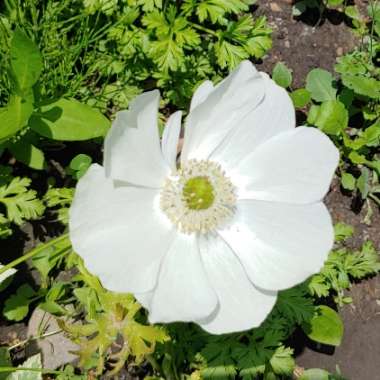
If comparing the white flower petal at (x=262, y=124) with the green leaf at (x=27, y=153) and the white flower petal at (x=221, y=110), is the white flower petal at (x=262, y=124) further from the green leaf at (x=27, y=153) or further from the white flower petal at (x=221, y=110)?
the green leaf at (x=27, y=153)

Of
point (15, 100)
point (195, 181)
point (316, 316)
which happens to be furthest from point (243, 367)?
point (15, 100)

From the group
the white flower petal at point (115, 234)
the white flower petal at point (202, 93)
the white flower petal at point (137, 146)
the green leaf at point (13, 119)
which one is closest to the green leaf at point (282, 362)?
the white flower petal at point (115, 234)

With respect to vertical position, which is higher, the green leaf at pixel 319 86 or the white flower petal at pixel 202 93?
the white flower petal at pixel 202 93

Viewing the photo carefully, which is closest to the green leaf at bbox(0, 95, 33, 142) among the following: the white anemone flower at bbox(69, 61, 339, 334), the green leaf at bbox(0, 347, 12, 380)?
the white anemone flower at bbox(69, 61, 339, 334)

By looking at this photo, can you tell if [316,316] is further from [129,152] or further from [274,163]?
[129,152]

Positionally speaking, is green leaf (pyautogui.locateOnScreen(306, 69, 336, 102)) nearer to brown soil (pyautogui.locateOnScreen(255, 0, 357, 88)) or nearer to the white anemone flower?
brown soil (pyautogui.locateOnScreen(255, 0, 357, 88))

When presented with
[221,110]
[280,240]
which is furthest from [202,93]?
[280,240]

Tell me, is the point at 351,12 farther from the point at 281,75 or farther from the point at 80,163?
the point at 80,163
